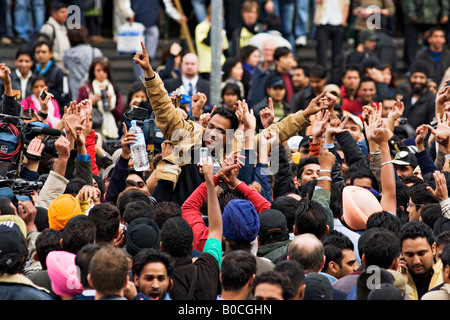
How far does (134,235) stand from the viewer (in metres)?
5.55

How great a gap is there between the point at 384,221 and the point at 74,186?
8.38ft

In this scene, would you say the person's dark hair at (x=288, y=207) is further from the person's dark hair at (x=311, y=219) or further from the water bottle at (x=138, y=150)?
the water bottle at (x=138, y=150)

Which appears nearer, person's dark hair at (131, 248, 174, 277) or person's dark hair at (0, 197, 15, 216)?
person's dark hair at (131, 248, 174, 277)

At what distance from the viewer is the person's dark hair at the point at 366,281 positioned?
481cm

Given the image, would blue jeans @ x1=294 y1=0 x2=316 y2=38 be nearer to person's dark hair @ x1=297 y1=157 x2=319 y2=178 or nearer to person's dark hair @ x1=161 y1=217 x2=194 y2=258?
person's dark hair @ x1=297 y1=157 x2=319 y2=178

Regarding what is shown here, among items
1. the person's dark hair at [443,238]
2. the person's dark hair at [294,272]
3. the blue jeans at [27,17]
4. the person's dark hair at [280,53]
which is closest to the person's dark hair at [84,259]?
the person's dark hair at [294,272]

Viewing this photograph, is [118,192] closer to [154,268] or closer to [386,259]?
[154,268]

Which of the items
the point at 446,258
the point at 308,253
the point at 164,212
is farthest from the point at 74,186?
the point at 446,258

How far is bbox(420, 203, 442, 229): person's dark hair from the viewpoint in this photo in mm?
6504

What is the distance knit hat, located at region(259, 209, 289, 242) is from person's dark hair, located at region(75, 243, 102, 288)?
139cm

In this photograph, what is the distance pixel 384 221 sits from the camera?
6070 mm

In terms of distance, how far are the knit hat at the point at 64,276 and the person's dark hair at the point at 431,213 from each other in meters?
2.80

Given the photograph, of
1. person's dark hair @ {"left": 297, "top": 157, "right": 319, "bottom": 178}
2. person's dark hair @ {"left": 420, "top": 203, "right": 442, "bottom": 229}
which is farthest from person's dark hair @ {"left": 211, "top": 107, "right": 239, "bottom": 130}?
person's dark hair @ {"left": 420, "top": 203, "right": 442, "bottom": 229}
